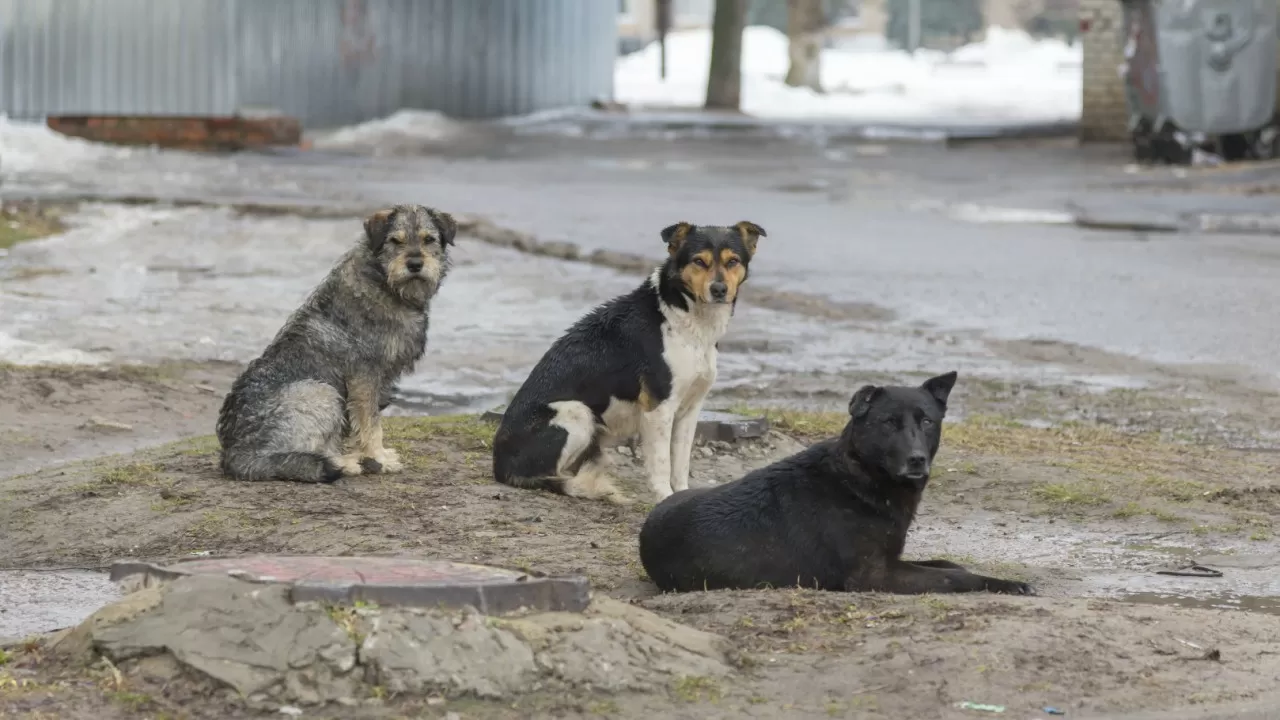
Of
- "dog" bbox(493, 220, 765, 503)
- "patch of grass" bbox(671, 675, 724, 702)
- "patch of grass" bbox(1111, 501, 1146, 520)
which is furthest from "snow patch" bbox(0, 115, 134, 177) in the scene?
"patch of grass" bbox(671, 675, 724, 702)

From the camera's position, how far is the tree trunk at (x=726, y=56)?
40.4 meters

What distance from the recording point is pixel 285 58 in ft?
98.5

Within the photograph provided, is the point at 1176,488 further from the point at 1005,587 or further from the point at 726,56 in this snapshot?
the point at 726,56

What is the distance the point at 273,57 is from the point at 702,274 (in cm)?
2225

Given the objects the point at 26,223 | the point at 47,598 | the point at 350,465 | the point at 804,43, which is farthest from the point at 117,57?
the point at 804,43

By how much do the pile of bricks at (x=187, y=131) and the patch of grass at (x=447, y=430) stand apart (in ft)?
59.8

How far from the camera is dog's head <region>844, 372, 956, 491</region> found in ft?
22.7

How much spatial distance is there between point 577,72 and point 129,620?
38073mm

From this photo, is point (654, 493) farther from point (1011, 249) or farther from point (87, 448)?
point (1011, 249)

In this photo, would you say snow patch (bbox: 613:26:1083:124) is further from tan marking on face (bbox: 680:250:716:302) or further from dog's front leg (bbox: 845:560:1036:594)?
dog's front leg (bbox: 845:560:1036:594)

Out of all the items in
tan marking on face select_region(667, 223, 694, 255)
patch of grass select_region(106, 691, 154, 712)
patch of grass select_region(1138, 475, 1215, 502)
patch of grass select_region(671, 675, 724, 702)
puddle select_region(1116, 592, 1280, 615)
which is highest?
tan marking on face select_region(667, 223, 694, 255)

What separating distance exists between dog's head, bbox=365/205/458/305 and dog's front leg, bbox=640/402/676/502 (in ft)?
4.24

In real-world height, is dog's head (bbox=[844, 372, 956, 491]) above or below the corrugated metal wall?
below

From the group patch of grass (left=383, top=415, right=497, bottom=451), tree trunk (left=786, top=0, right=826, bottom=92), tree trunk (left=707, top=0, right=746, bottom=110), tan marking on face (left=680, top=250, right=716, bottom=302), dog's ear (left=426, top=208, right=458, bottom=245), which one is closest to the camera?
tan marking on face (left=680, top=250, right=716, bottom=302)
